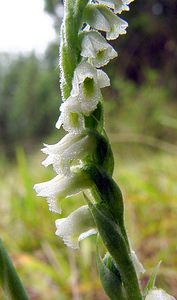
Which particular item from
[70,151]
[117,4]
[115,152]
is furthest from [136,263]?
[115,152]

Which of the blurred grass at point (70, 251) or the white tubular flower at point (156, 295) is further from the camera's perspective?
the blurred grass at point (70, 251)

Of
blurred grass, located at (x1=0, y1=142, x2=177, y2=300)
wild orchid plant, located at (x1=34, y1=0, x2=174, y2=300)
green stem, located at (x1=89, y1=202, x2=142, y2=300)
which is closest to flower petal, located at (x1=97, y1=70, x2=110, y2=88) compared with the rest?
wild orchid plant, located at (x1=34, y1=0, x2=174, y2=300)

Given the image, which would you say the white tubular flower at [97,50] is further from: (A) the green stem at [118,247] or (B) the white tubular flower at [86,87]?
(A) the green stem at [118,247]

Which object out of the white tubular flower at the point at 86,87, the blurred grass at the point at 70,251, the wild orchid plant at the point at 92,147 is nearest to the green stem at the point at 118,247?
the wild orchid plant at the point at 92,147

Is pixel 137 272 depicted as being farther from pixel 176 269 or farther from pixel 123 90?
pixel 123 90

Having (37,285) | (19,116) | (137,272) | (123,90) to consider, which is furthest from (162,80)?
(137,272)

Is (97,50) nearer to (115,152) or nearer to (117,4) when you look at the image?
(117,4)

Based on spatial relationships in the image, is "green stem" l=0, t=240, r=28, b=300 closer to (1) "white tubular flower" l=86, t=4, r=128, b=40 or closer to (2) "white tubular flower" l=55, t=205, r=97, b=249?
(2) "white tubular flower" l=55, t=205, r=97, b=249
